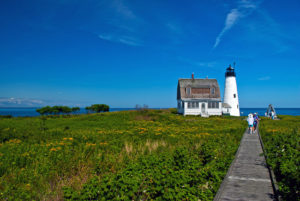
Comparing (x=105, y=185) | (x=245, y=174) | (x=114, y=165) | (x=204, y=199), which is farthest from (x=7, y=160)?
(x=245, y=174)

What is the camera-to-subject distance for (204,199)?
5.18 meters

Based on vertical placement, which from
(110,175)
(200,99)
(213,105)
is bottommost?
(110,175)

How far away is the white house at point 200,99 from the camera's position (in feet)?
133

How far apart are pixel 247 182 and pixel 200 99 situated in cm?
3551

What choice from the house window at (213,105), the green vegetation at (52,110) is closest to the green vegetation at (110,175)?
the house window at (213,105)

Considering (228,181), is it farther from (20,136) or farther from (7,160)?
(20,136)

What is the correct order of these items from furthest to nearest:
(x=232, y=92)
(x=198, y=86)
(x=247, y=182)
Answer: (x=232, y=92), (x=198, y=86), (x=247, y=182)

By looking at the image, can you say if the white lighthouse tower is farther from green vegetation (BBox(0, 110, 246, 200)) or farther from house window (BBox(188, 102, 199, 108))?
green vegetation (BBox(0, 110, 246, 200))

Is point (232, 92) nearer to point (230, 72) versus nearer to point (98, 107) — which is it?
point (230, 72)

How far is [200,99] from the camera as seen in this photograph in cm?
4084

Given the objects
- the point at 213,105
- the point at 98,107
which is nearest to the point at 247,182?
the point at 213,105

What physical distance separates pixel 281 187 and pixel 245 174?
165 cm

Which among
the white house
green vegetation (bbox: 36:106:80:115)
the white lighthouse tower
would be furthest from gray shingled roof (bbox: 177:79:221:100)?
green vegetation (bbox: 36:106:80:115)

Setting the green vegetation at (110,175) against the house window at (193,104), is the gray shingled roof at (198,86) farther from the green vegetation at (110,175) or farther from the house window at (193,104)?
the green vegetation at (110,175)
